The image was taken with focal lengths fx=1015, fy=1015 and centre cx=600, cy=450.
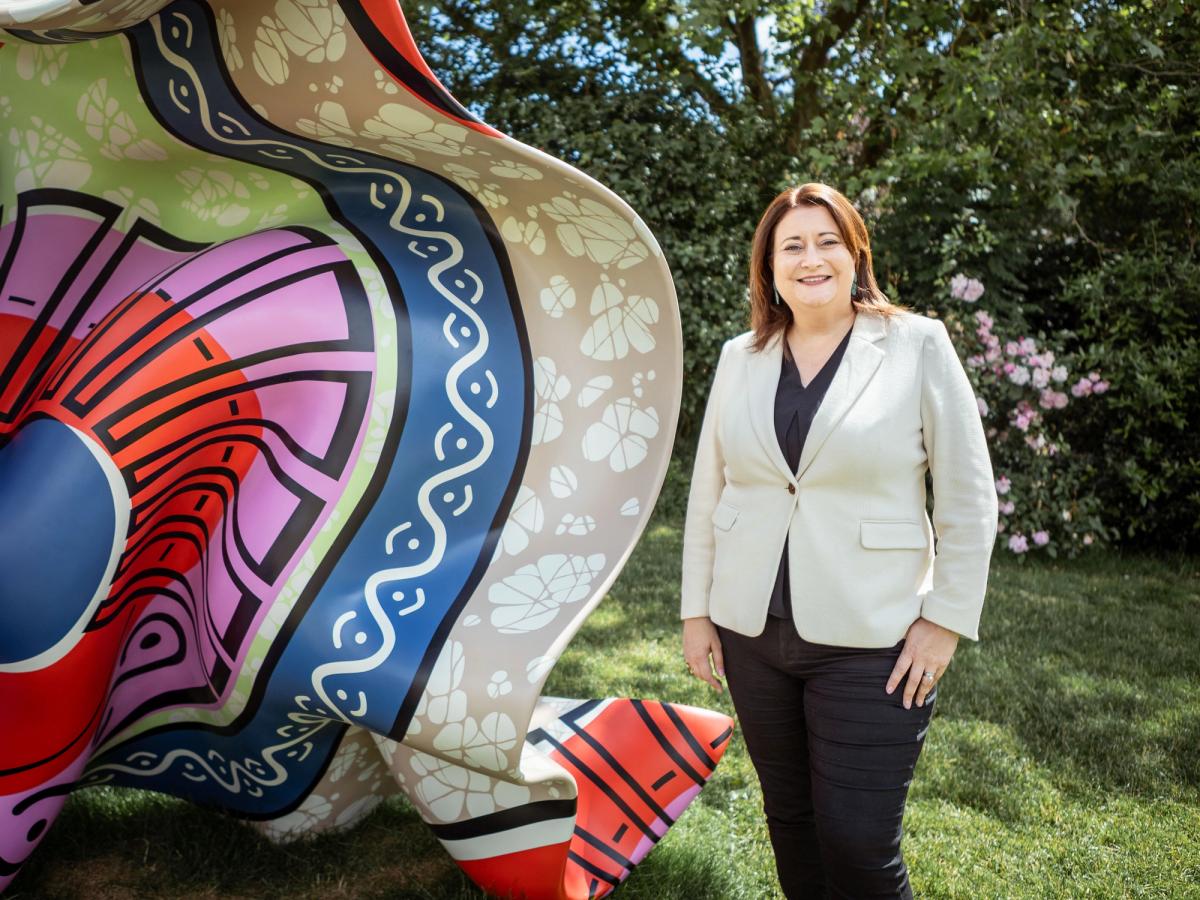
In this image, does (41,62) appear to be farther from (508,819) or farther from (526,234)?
(508,819)

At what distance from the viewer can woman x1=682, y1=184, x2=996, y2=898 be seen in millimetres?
1872

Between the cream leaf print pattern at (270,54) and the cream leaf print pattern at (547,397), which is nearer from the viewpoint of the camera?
the cream leaf print pattern at (270,54)

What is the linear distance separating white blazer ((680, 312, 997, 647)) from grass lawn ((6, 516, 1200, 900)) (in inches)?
41.5

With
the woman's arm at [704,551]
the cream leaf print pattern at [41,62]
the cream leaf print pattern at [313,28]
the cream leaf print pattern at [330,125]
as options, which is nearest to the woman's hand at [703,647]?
the woman's arm at [704,551]

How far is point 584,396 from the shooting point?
2.15m

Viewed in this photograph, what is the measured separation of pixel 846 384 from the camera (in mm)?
1969

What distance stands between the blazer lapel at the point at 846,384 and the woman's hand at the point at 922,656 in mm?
370

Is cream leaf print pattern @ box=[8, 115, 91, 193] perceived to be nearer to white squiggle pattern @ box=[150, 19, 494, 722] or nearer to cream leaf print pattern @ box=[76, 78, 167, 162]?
cream leaf print pattern @ box=[76, 78, 167, 162]

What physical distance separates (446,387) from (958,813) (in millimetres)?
2173

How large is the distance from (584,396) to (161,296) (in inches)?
34.0

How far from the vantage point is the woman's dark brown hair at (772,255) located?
2.04m

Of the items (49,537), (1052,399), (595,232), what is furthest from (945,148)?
(49,537)

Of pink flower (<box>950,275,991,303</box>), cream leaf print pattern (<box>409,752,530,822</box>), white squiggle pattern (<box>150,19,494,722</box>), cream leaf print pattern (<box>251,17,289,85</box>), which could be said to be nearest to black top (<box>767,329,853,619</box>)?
white squiggle pattern (<box>150,19,494,722</box>)

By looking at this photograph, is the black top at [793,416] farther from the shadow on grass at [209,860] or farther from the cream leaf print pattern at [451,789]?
the shadow on grass at [209,860]
